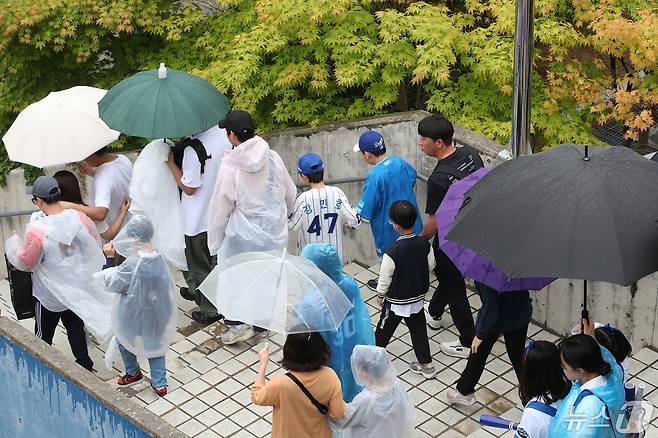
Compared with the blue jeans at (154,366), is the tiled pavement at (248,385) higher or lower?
Result: lower

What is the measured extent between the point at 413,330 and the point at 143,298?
2014 millimetres

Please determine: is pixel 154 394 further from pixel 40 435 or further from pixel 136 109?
pixel 136 109

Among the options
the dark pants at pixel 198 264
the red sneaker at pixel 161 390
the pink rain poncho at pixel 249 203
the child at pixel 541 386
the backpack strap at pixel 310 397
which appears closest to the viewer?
the child at pixel 541 386

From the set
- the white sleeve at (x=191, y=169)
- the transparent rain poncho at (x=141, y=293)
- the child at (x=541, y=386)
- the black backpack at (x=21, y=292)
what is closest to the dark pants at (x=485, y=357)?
the child at (x=541, y=386)

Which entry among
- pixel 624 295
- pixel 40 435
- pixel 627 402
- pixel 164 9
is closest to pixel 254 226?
pixel 40 435

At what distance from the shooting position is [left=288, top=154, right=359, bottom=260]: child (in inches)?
313

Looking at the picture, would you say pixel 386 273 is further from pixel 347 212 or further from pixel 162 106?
pixel 162 106

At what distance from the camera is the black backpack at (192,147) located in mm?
8359

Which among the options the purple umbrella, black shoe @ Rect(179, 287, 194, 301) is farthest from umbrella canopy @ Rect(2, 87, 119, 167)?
the purple umbrella

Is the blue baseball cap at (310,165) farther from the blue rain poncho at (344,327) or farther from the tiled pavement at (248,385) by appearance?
the tiled pavement at (248,385)

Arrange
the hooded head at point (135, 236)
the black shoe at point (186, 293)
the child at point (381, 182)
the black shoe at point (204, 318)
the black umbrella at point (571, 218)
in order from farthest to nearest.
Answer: the black shoe at point (186, 293) < the black shoe at point (204, 318) < the child at point (381, 182) < the hooded head at point (135, 236) < the black umbrella at point (571, 218)

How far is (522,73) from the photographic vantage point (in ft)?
26.2

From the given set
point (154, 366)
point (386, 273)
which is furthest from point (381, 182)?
point (154, 366)

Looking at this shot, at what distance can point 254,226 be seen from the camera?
8.17m
